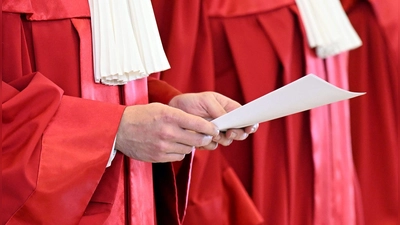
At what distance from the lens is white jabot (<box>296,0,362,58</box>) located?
1085 mm

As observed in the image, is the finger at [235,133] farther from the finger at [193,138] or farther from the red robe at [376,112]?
A: the red robe at [376,112]

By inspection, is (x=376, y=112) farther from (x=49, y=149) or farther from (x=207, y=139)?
(x=49, y=149)

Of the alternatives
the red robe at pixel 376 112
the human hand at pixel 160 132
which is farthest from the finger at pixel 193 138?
the red robe at pixel 376 112

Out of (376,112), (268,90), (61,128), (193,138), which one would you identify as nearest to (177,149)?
(193,138)

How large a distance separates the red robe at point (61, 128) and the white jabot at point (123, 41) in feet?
0.05

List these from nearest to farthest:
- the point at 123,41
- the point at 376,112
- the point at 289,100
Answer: the point at 289,100 → the point at 123,41 → the point at 376,112

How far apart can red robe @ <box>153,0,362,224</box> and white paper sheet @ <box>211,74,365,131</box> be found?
346mm

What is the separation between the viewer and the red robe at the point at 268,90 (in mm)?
1048

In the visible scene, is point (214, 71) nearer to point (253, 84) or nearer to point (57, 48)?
point (253, 84)

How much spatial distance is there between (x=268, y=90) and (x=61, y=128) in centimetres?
51

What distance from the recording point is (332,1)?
3.67 feet

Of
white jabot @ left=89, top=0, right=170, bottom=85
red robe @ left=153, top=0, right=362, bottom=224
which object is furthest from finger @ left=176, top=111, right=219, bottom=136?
red robe @ left=153, top=0, right=362, bottom=224


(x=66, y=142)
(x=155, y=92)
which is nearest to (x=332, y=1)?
(x=155, y=92)

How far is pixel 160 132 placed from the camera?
0.71m
